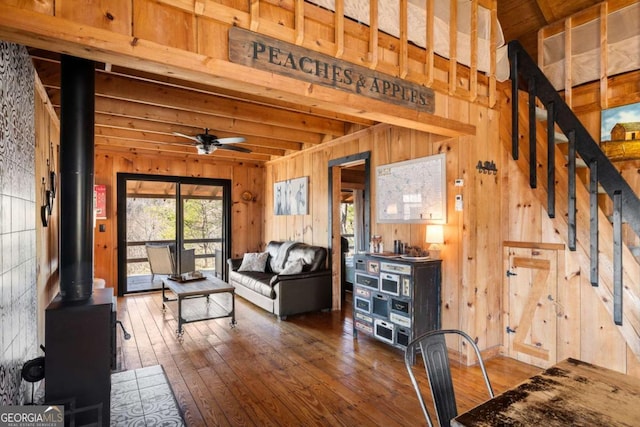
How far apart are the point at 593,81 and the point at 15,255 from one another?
16.8ft

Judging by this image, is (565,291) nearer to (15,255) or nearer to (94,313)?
(94,313)

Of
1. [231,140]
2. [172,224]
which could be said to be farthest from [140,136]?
[172,224]

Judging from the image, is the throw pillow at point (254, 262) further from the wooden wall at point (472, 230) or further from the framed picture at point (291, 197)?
the wooden wall at point (472, 230)

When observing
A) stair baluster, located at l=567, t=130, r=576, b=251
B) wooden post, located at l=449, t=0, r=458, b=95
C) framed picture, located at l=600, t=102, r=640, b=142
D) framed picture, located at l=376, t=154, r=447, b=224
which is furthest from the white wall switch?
framed picture, located at l=600, t=102, r=640, b=142

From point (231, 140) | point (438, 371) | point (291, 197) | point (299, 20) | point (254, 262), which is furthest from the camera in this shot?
point (291, 197)

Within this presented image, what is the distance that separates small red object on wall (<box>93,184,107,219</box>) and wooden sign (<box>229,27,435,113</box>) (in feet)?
17.4

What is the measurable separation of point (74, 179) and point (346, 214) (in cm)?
656

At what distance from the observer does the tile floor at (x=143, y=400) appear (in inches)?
94.9

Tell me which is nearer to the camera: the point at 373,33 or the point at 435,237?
the point at 373,33

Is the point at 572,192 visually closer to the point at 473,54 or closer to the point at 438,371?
A: the point at 473,54

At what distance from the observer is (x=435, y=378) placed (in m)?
1.59

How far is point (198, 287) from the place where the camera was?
4.43m

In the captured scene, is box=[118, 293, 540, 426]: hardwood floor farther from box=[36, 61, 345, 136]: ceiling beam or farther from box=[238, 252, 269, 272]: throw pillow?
box=[36, 61, 345, 136]: ceiling beam

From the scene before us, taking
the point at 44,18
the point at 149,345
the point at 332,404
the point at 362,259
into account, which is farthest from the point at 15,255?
the point at 362,259
